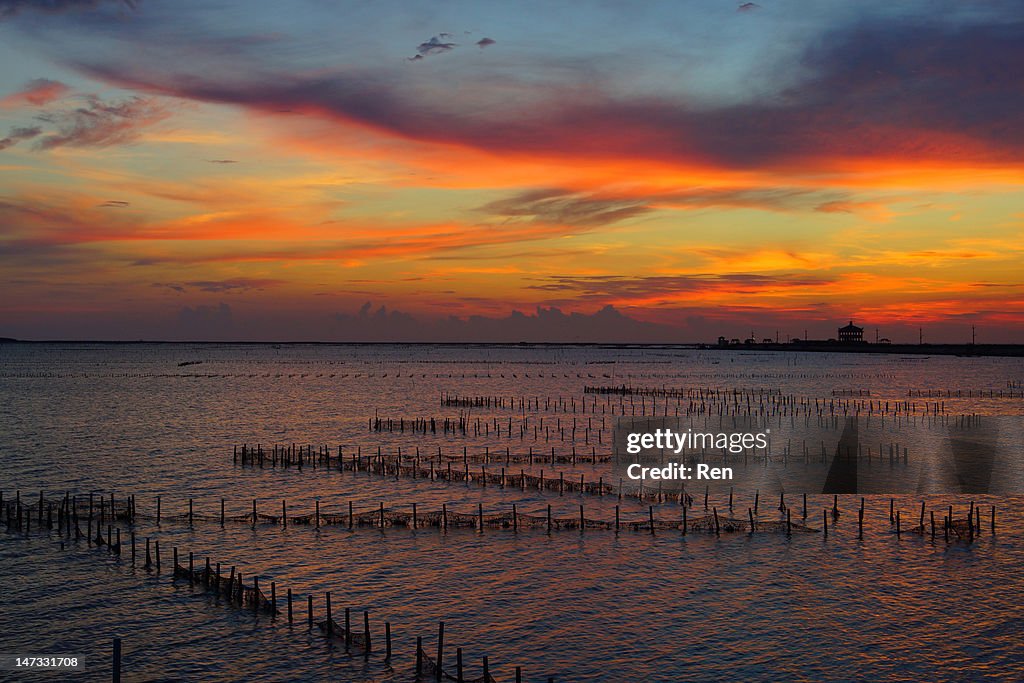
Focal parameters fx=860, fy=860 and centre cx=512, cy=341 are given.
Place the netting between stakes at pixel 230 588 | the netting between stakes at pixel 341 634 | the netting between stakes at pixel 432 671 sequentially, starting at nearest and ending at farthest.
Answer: the netting between stakes at pixel 432 671 < the netting between stakes at pixel 341 634 < the netting between stakes at pixel 230 588

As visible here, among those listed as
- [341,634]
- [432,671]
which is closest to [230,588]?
[341,634]

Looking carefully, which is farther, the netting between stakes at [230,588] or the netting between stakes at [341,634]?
the netting between stakes at [230,588]

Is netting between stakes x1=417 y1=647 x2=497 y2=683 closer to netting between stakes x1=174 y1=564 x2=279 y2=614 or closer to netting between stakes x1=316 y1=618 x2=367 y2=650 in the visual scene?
netting between stakes x1=316 y1=618 x2=367 y2=650

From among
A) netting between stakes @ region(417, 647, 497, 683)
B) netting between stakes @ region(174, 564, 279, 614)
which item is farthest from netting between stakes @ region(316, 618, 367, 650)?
netting between stakes @ region(174, 564, 279, 614)

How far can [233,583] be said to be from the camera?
31203 mm

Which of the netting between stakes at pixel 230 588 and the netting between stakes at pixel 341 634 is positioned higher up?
the netting between stakes at pixel 230 588

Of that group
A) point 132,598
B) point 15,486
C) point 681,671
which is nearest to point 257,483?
point 15,486

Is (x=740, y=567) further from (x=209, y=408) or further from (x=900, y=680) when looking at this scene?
(x=209, y=408)

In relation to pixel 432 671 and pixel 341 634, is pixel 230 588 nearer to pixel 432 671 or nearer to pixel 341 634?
pixel 341 634

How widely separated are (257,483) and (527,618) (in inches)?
1192

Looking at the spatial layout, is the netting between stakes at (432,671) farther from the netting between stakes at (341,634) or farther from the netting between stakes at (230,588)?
the netting between stakes at (230,588)

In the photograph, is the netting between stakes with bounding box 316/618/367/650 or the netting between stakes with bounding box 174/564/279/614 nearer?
the netting between stakes with bounding box 316/618/367/650

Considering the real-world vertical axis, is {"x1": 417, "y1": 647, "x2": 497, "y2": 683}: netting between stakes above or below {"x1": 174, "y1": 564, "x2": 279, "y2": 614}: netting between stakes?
below

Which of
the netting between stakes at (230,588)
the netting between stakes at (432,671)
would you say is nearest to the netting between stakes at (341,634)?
the netting between stakes at (432,671)
